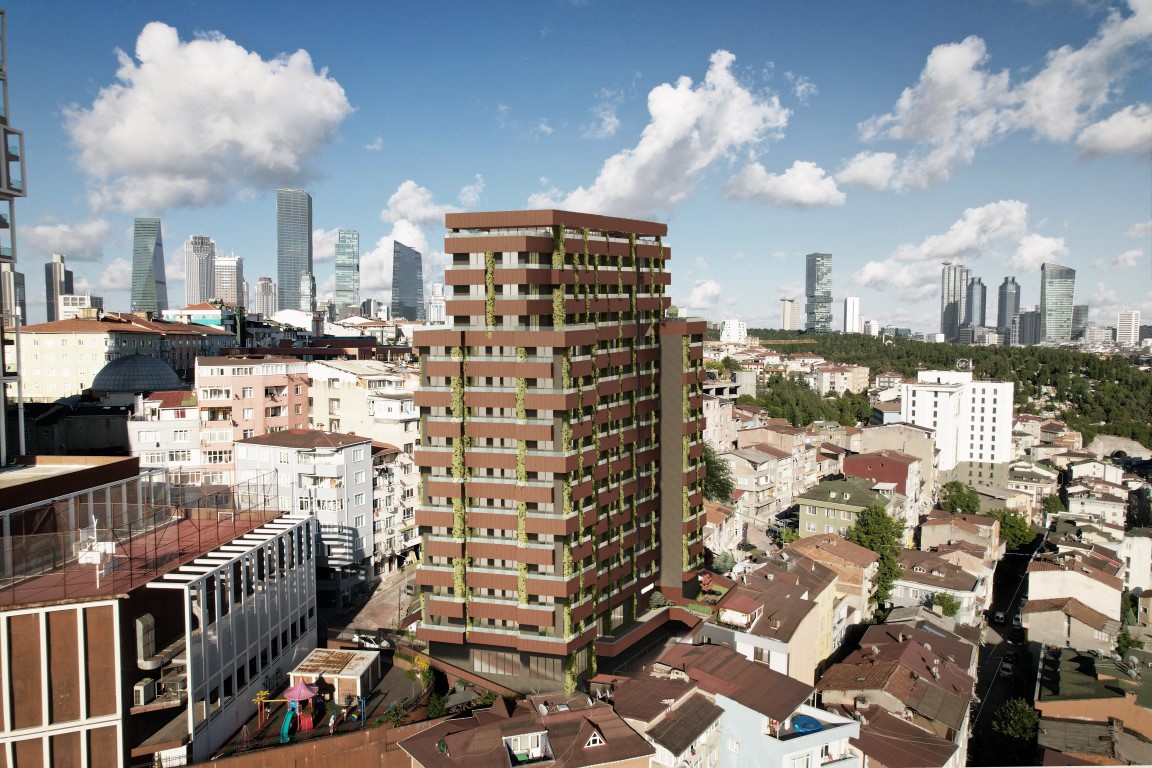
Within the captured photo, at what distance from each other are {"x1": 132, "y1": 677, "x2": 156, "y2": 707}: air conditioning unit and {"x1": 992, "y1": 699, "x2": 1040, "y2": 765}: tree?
3683 centimetres

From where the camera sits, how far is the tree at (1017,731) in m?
39.1

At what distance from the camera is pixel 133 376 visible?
6631cm

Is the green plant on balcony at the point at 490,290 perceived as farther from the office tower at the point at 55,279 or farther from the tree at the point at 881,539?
the office tower at the point at 55,279

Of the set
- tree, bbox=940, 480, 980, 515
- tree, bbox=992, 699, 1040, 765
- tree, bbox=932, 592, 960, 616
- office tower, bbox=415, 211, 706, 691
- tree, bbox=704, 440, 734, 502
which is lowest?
tree, bbox=992, 699, 1040, 765

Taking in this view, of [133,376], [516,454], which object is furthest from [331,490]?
[133,376]

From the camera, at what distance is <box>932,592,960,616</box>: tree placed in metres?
54.2

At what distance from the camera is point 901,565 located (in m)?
58.3

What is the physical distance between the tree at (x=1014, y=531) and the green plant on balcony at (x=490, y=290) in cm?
6020

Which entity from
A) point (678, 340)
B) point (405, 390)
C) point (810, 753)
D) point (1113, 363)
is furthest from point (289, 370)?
point (1113, 363)

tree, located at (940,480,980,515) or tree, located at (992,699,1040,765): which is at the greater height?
tree, located at (940,480,980,515)

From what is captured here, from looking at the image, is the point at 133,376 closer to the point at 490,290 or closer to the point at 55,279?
the point at 490,290

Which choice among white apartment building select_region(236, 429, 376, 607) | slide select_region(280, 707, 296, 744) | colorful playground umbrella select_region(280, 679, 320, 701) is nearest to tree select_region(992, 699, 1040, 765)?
colorful playground umbrella select_region(280, 679, 320, 701)

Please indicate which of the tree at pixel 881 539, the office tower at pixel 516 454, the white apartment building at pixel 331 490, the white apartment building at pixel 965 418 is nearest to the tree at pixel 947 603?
the tree at pixel 881 539

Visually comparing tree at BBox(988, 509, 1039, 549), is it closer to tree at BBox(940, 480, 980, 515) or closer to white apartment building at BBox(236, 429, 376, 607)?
tree at BBox(940, 480, 980, 515)
